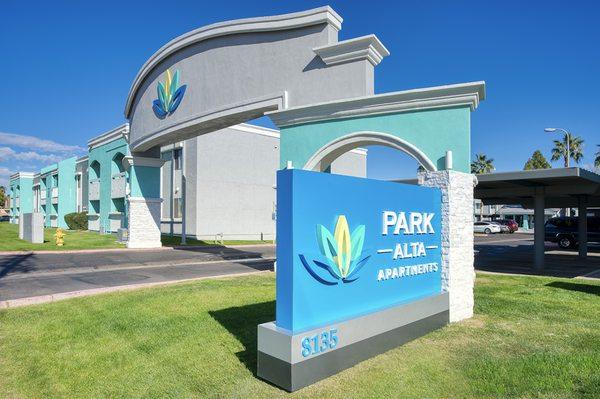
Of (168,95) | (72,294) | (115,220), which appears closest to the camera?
(72,294)

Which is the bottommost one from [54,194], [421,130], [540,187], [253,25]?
[540,187]

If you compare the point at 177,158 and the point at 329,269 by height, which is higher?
the point at 177,158

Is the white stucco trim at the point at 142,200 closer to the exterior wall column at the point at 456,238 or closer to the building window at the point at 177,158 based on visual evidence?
the building window at the point at 177,158

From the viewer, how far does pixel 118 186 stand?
112ft

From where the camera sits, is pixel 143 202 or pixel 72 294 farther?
pixel 143 202

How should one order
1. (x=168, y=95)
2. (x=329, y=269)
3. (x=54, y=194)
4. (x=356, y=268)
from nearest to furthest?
(x=329, y=269), (x=356, y=268), (x=168, y=95), (x=54, y=194)

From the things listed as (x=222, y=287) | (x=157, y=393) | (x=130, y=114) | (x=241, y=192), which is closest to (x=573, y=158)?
(x=241, y=192)

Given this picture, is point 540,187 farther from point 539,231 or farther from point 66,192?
point 66,192

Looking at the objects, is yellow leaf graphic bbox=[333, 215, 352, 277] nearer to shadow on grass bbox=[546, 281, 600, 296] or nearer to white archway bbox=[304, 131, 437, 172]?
white archway bbox=[304, 131, 437, 172]

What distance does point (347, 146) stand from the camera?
12.3 m

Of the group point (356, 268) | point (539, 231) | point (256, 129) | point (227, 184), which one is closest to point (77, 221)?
point (227, 184)

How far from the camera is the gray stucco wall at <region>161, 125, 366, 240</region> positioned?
31.8 metres

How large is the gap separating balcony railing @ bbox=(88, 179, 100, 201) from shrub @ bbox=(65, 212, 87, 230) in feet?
7.25

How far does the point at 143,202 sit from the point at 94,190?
17.4m
